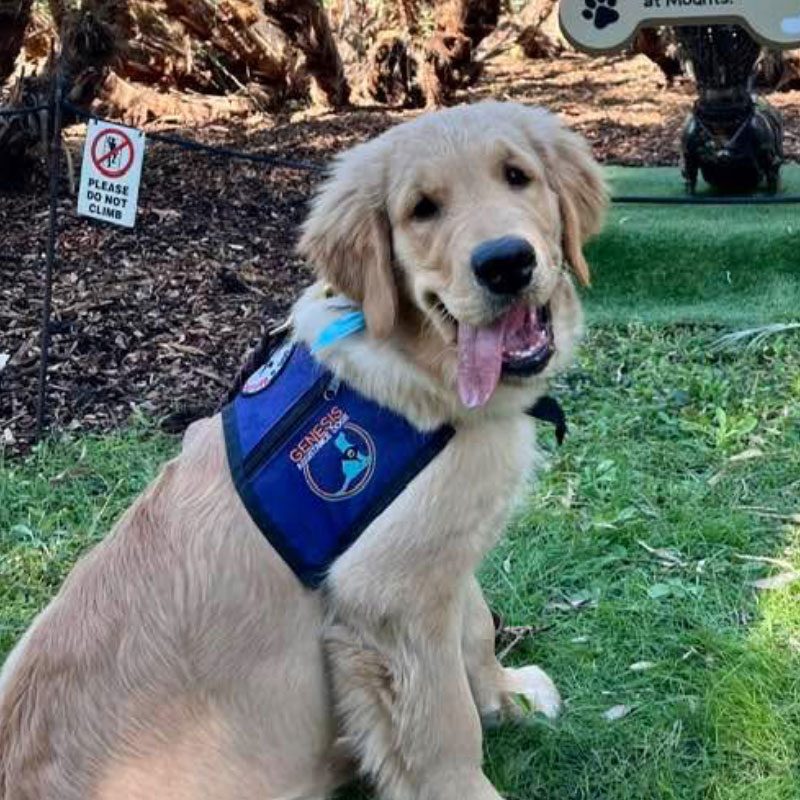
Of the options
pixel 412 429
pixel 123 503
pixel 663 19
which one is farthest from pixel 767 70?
pixel 412 429

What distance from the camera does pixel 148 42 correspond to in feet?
38.2

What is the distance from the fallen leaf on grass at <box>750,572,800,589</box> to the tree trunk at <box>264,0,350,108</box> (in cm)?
820

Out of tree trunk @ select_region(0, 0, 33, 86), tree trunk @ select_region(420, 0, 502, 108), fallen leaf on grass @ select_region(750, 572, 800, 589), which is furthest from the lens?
tree trunk @ select_region(420, 0, 502, 108)

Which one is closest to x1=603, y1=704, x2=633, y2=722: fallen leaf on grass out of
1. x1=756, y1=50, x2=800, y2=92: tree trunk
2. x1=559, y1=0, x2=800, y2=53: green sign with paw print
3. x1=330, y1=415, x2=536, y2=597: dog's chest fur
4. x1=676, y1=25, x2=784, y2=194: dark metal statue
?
x1=330, y1=415, x2=536, y2=597: dog's chest fur

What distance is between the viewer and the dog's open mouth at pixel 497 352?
2566 mm

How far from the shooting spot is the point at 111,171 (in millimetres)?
4754

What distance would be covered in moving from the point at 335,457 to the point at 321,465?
0.12ft

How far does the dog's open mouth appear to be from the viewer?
2566 mm

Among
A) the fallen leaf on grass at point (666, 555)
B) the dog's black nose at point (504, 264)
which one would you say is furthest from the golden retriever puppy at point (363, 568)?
the fallen leaf on grass at point (666, 555)

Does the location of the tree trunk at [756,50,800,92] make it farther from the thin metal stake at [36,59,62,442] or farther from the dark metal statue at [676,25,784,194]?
the thin metal stake at [36,59,62,442]

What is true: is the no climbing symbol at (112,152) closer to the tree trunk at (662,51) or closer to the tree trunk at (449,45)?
the tree trunk at (449,45)

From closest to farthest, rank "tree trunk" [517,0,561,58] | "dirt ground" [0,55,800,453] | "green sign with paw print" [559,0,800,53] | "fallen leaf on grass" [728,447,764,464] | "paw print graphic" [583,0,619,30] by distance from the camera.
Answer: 1. "fallen leaf on grass" [728,447,764,464]
2. "dirt ground" [0,55,800,453]
3. "green sign with paw print" [559,0,800,53]
4. "paw print graphic" [583,0,619,30]
5. "tree trunk" [517,0,561,58]

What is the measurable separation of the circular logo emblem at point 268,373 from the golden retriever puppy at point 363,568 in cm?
7

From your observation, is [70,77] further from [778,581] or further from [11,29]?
[778,581]
